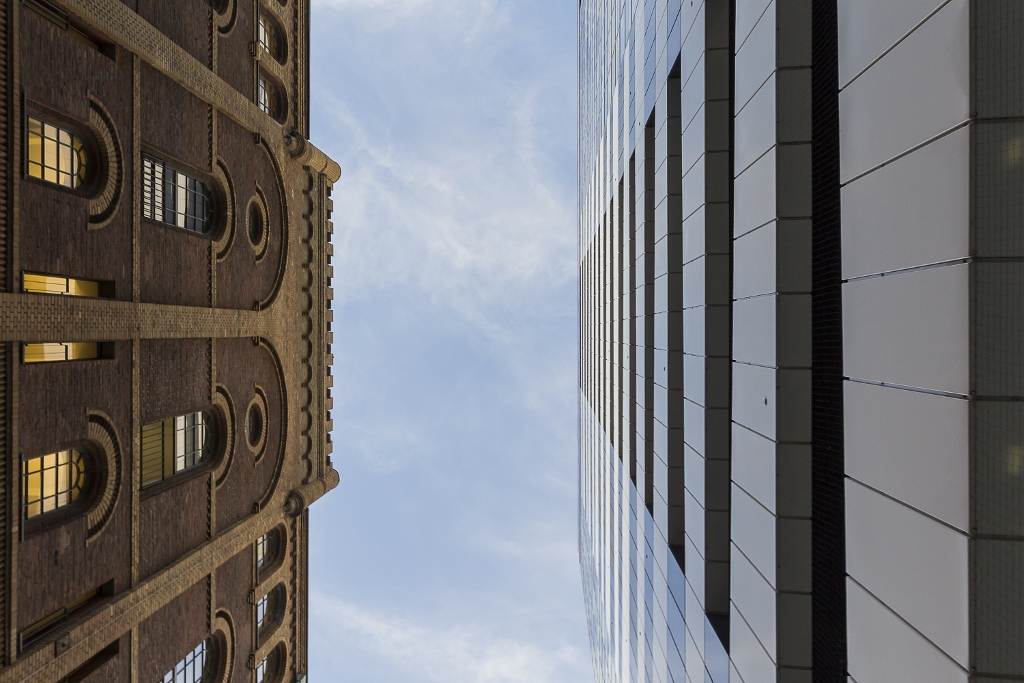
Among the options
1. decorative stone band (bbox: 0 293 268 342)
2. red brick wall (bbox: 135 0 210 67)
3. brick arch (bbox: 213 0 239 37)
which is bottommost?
decorative stone band (bbox: 0 293 268 342)

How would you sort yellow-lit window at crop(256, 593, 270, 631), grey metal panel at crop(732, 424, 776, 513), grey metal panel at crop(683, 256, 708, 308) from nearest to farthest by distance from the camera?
grey metal panel at crop(732, 424, 776, 513), grey metal panel at crop(683, 256, 708, 308), yellow-lit window at crop(256, 593, 270, 631)

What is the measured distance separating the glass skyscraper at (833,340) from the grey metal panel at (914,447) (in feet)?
0.10

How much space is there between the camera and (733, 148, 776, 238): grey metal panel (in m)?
9.65

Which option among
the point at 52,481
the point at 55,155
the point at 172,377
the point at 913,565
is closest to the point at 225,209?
the point at 172,377

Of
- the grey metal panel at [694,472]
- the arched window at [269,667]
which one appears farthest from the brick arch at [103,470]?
the grey metal panel at [694,472]

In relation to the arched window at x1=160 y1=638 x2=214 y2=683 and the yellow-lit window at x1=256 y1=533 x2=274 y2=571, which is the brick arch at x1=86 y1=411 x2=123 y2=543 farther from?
the yellow-lit window at x1=256 y1=533 x2=274 y2=571

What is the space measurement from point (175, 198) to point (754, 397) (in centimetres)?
1783

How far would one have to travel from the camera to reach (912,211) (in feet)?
20.1

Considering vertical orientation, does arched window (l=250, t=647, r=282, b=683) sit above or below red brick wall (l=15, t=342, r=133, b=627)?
below

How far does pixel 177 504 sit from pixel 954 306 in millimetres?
19736

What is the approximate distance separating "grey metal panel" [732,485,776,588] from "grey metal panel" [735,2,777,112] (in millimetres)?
8292

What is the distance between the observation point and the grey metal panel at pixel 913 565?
17.8 feet

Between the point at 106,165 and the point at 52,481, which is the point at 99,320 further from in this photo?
the point at 106,165
